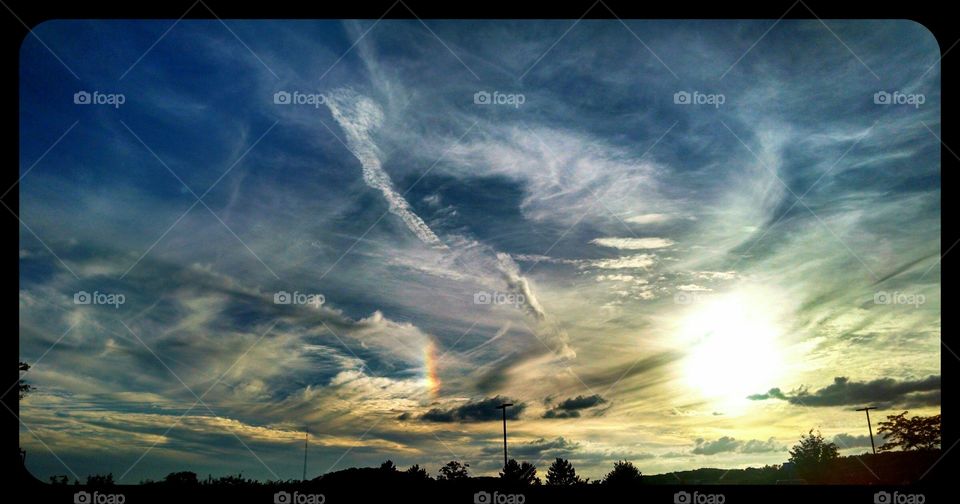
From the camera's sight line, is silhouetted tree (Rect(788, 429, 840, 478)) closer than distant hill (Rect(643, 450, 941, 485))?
No

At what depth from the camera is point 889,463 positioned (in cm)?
3325

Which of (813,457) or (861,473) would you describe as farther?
(813,457)

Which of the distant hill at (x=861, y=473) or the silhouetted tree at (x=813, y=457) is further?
the silhouetted tree at (x=813, y=457)
